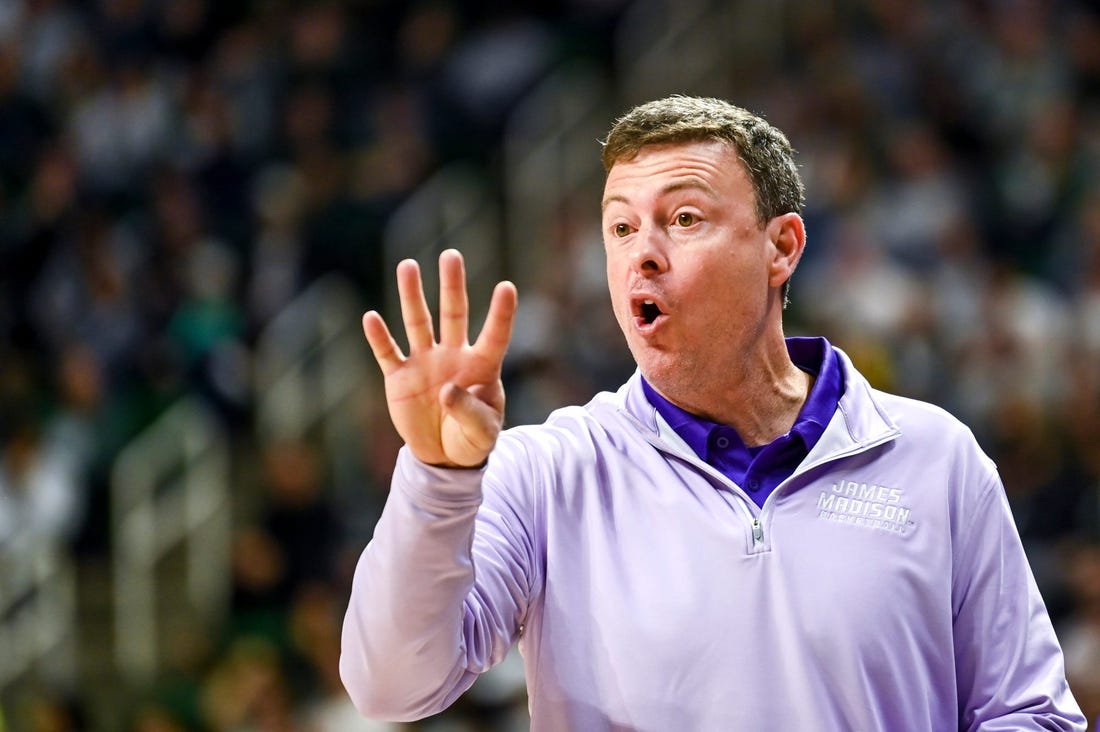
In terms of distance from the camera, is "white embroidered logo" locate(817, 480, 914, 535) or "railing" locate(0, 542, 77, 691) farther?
"railing" locate(0, 542, 77, 691)

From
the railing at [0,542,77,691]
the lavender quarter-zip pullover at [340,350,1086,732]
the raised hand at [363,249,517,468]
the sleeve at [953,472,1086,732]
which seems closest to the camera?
the raised hand at [363,249,517,468]

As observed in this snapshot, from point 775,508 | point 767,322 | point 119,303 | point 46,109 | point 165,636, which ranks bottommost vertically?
point 165,636

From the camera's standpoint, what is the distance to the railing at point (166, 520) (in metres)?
9.00

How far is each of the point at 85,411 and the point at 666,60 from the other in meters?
5.07

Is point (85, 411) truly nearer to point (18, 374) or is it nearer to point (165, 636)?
point (18, 374)

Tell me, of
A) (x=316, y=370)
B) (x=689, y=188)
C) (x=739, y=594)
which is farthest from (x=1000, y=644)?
(x=316, y=370)

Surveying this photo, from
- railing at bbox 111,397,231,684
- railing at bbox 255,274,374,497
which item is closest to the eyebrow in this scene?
railing at bbox 111,397,231,684

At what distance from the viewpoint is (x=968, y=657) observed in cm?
283

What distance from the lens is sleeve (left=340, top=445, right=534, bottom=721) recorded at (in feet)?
7.90

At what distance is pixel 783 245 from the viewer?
310cm

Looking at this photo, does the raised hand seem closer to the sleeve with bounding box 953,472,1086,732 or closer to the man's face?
the man's face

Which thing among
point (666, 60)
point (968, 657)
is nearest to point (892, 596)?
point (968, 657)

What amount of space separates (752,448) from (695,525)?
29cm

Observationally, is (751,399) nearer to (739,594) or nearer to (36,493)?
(739,594)
